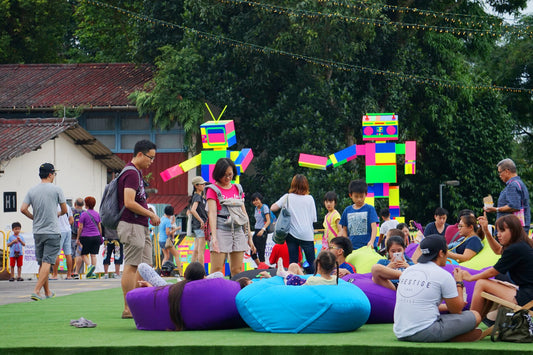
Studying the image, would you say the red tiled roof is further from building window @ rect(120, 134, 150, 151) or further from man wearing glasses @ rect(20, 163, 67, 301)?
man wearing glasses @ rect(20, 163, 67, 301)

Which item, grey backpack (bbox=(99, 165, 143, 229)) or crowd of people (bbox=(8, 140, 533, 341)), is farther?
grey backpack (bbox=(99, 165, 143, 229))

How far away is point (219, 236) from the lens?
10664 mm

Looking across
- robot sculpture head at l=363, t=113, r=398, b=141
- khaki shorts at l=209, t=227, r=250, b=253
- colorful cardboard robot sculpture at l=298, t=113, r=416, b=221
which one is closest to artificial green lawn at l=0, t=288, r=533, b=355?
khaki shorts at l=209, t=227, r=250, b=253

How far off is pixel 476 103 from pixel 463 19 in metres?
4.92

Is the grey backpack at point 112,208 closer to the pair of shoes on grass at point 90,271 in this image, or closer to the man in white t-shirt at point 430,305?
the man in white t-shirt at point 430,305

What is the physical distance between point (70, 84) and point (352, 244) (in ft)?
78.8

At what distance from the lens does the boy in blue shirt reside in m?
11.8

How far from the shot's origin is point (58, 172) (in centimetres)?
2895

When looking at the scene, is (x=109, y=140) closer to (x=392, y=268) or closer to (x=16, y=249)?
(x=16, y=249)

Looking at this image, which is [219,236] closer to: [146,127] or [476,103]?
[146,127]

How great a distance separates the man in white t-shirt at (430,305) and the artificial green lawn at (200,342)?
0.15 meters

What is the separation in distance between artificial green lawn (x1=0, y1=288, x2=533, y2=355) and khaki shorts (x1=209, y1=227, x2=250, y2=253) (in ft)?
5.38

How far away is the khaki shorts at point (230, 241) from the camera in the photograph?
10.6m

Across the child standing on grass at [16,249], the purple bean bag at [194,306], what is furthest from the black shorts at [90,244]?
the purple bean bag at [194,306]
